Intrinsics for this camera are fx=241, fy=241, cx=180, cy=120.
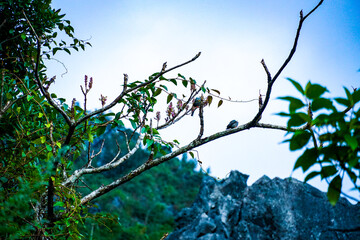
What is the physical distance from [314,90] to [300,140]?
0.49ft

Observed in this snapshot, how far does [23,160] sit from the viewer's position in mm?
1774

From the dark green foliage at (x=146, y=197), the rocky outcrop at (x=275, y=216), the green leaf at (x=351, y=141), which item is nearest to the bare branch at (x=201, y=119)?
the green leaf at (x=351, y=141)

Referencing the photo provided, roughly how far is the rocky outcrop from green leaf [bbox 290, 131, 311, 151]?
517 inches

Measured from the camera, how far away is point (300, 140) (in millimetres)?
688

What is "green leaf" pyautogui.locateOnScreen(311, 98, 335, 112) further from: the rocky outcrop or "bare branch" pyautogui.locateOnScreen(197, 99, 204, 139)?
the rocky outcrop

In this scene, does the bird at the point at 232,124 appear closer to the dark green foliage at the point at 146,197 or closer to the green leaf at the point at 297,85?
the green leaf at the point at 297,85

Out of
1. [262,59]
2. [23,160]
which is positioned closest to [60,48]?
[23,160]

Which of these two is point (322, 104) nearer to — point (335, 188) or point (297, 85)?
point (297, 85)

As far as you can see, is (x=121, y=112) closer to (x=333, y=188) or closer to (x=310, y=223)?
(x=333, y=188)

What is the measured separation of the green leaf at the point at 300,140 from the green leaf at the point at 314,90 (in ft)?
0.36

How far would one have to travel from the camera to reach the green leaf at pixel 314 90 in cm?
62

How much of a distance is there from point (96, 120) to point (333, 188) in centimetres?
148

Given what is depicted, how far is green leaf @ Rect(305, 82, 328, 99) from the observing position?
0.62 m

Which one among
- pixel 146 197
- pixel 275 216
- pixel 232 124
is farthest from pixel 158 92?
pixel 146 197
